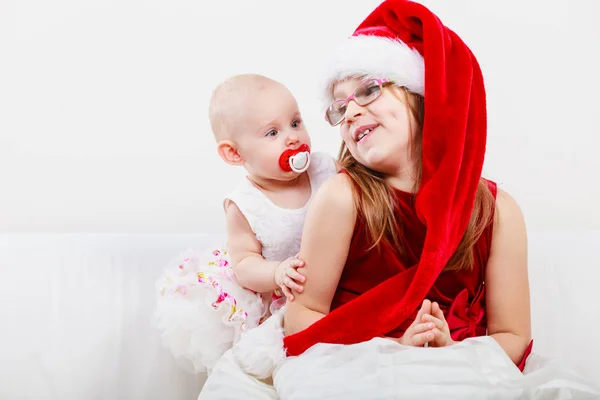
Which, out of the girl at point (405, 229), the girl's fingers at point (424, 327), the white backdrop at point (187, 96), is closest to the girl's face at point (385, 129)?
the girl at point (405, 229)

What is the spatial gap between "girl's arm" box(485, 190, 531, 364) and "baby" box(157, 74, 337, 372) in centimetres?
42

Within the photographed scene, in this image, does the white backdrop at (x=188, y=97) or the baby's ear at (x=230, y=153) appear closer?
the baby's ear at (x=230, y=153)

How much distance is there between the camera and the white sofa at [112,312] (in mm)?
1628

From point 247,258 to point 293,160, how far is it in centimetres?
23

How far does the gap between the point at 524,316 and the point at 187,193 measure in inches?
55.8

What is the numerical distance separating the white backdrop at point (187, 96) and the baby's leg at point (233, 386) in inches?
46.1

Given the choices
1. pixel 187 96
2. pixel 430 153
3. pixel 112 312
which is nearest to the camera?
pixel 430 153

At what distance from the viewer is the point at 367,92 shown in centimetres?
128

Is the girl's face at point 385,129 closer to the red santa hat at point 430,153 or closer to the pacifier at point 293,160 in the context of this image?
the red santa hat at point 430,153

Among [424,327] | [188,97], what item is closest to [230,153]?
[424,327]

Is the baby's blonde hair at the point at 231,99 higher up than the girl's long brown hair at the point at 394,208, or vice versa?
the baby's blonde hair at the point at 231,99

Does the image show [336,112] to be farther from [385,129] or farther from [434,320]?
[434,320]

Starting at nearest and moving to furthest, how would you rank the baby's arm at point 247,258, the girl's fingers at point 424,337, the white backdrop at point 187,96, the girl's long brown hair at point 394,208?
the girl's fingers at point 424,337 < the girl's long brown hair at point 394,208 < the baby's arm at point 247,258 < the white backdrop at point 187,96

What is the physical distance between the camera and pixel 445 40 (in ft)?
4.12
